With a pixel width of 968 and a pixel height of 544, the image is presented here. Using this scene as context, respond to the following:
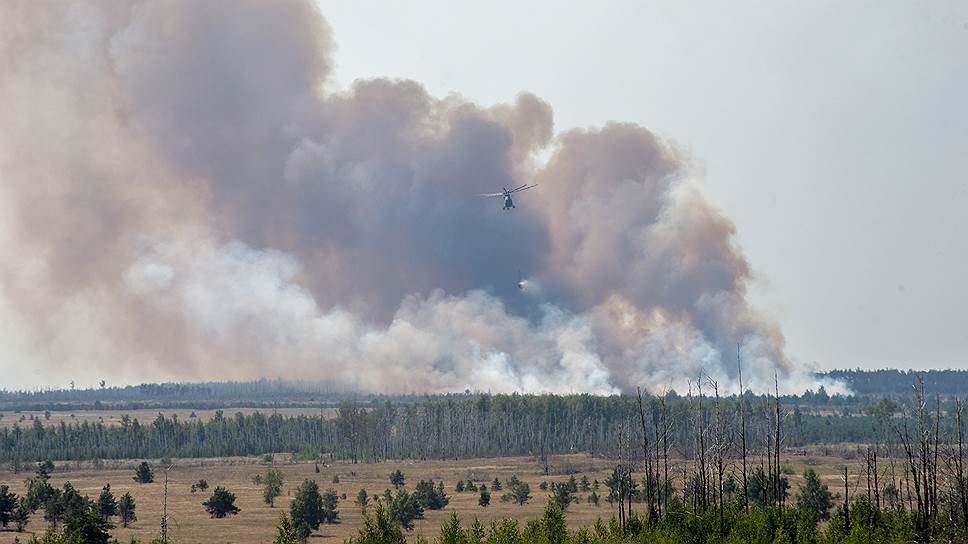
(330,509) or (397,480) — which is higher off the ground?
(397,480)

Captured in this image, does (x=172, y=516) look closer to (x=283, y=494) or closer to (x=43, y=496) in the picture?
(x=43, y=496)

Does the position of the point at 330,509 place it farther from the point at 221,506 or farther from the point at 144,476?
the point at 144,476

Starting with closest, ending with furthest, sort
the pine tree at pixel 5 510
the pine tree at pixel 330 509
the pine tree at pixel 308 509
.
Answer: the pine tree at pixel 5 510
the pine tree at pixel 308 509
the pine tree at pixel 330 509

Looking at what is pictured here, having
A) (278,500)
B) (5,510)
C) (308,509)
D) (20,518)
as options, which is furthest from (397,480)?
(20,518)

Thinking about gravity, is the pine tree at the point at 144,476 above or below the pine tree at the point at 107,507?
above

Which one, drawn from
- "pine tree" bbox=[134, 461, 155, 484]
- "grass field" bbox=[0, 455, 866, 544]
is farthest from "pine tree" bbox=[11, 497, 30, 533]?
"pine tree" bbox=[134, 461, 155, 484]

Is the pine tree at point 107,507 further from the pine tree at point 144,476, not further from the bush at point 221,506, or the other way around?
the pine tree at point 144,476

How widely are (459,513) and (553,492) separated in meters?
18.5

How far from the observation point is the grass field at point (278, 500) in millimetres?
120062

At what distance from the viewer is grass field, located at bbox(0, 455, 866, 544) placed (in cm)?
12006

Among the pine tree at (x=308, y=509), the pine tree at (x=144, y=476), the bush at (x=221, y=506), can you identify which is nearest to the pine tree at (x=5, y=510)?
the bush at (x=221, y=506)

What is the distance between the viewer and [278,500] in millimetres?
149125

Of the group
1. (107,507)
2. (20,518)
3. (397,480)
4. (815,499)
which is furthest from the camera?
(397,480)

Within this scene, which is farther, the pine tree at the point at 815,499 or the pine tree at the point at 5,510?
the pine tree at the point at 815,499
